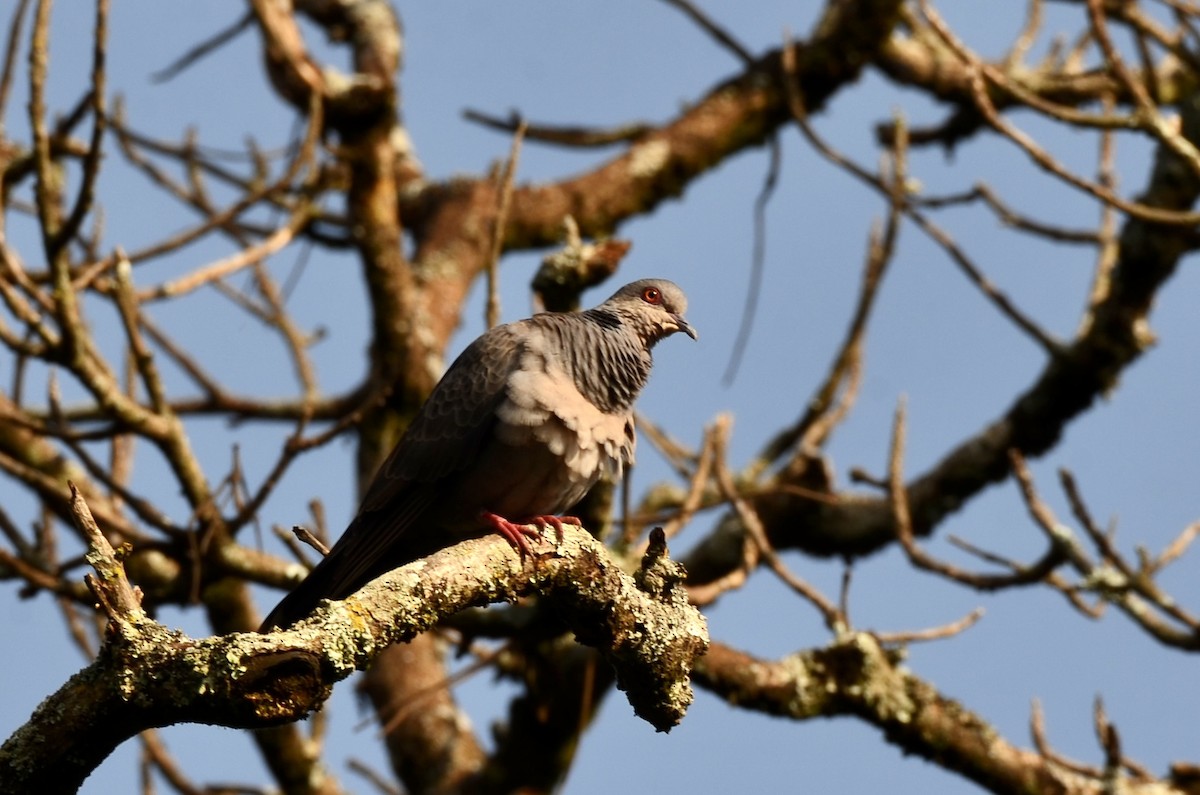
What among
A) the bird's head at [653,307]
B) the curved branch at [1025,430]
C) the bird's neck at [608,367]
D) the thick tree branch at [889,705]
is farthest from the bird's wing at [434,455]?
the curved branch at [1025,430]

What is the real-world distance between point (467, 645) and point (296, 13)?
5.60m

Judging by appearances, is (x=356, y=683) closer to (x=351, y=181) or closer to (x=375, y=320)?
(x=375, y=320)

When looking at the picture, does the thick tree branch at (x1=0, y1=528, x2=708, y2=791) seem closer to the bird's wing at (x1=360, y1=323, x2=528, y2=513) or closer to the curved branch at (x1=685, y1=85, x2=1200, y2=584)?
the bird's wing at (x1=360, y1=323, x2=528, y2=513)

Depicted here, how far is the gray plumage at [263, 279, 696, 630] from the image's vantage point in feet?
15.6

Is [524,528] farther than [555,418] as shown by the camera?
No

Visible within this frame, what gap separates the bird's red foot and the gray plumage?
0.02 metres

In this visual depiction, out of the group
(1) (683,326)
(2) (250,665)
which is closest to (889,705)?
(1) (683,326)

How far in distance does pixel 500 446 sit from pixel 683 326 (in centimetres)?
123

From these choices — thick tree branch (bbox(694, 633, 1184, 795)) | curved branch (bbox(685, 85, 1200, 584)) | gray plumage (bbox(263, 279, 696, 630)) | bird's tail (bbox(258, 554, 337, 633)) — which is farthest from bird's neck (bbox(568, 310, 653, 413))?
curved branch (bbox(685, 85, 1200, 584))

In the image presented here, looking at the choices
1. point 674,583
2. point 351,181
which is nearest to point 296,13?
point 351,181

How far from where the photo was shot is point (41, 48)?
5141mm

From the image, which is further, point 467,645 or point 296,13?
point 296,13

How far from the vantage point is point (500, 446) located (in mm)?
4852

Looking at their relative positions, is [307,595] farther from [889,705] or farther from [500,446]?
[889,705]
